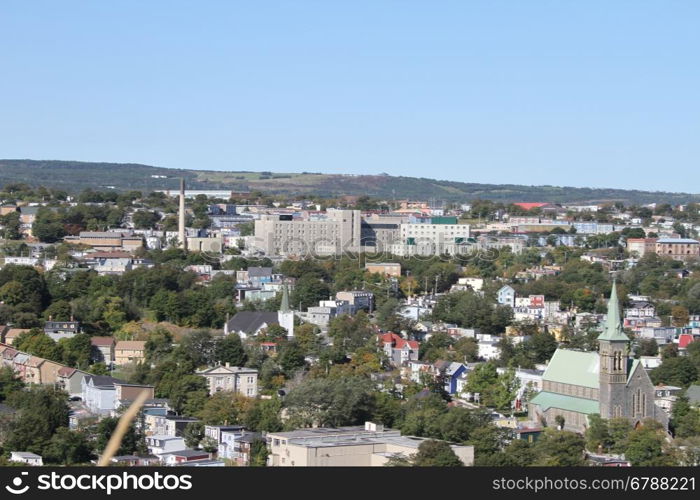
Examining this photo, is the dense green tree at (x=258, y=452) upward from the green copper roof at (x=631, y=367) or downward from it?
downward

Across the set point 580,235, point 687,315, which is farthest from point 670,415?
point 580,235

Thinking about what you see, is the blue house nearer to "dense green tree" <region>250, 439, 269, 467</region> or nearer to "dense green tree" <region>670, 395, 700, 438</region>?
"dense green tree" <region>670, 395, 700, 438</region>

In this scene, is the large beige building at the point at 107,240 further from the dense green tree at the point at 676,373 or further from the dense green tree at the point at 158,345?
the dense green tree at the point at 676,373

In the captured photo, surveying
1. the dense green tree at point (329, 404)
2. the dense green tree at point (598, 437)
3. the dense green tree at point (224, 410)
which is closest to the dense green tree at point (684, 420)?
the dense green tree at point (598, 437)

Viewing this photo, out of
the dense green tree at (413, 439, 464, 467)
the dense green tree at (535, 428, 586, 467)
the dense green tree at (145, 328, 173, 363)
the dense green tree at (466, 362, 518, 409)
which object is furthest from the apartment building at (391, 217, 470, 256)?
the dense green tree at (413, 439, 464, 467)

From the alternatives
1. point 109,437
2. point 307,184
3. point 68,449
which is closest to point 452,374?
point 109,437

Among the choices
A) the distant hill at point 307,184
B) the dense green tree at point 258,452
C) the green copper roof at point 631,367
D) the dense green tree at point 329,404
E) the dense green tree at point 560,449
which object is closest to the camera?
the dense green tree at point 560,449

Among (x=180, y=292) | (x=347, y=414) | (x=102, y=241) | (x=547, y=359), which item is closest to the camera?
(x=347, y=414)

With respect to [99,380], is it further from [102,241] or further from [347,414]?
[102,241]
